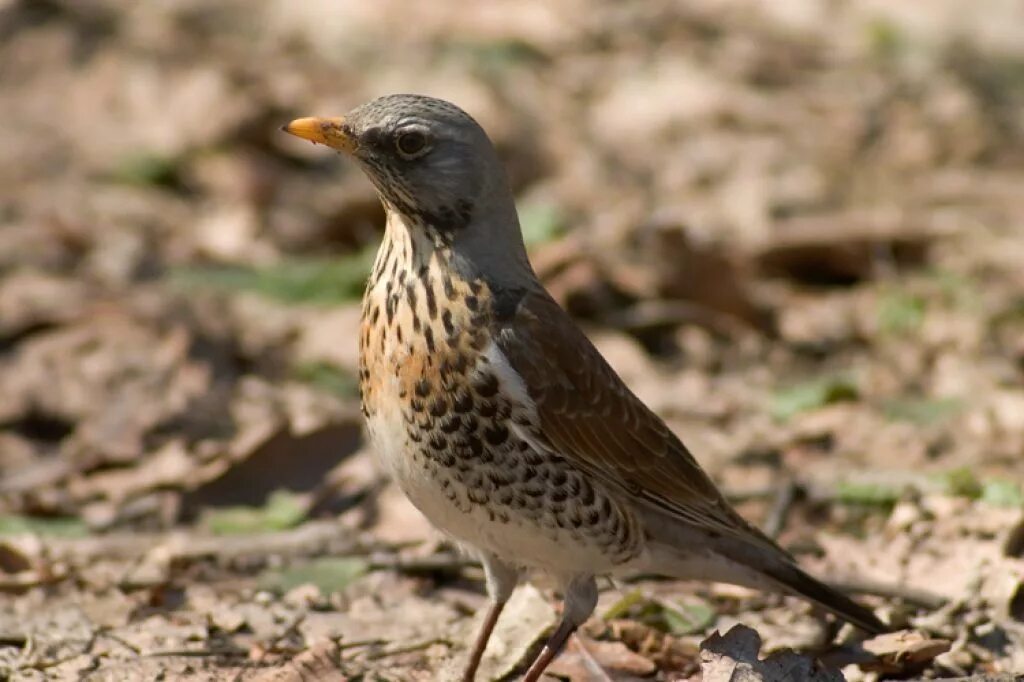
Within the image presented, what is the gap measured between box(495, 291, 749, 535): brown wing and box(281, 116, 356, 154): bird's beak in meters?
0.71

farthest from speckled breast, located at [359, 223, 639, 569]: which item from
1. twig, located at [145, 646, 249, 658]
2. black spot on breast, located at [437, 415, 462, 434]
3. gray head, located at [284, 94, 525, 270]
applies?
twig, located at [145, 646, 249, 658]

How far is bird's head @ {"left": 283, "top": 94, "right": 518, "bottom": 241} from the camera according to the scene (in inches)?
180

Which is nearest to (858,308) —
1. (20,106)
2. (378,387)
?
(378,387)

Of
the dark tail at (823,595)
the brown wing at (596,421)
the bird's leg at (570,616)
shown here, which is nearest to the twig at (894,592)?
the dark tail at (823,595)

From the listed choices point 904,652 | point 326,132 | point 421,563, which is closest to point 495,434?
point 326,132

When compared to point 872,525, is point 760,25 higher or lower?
higher

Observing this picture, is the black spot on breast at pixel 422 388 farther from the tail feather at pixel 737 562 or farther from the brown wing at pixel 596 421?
the tail feather at pixel 737 562

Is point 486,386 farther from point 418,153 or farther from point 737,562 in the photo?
point 737,562

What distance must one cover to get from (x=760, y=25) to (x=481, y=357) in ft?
29.8

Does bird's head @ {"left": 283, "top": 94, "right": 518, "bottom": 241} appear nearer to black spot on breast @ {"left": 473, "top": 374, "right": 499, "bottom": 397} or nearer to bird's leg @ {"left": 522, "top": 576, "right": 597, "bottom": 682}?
black spot on breast @ {"left": 473, "top": 374, "right": 499, "bottom": 397}

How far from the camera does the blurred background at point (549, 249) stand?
607 cm

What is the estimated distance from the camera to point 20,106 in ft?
33.8

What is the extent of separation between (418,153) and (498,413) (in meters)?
0.83

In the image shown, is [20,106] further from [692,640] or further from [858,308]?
[692,640]
